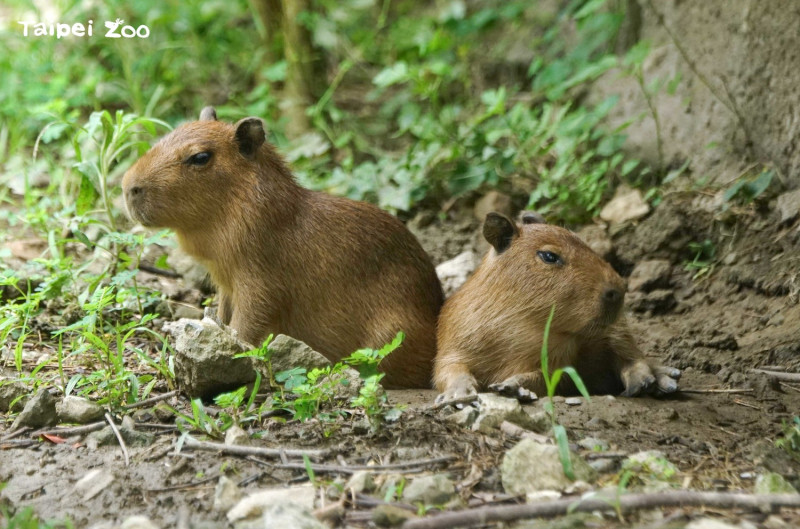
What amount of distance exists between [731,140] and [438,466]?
4.03 meters

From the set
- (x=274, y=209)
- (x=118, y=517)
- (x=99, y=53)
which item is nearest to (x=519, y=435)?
(x=118, y=517)

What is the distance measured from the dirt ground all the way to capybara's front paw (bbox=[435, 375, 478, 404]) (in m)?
0.12

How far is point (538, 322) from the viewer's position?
5.05 metres

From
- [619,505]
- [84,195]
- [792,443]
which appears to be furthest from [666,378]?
[84,195]

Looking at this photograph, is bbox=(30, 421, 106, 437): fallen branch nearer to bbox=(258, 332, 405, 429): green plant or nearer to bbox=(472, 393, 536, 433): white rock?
bbox=(258, 332, 405, 429): green plant

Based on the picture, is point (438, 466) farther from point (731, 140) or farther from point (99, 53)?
point (99, 53)

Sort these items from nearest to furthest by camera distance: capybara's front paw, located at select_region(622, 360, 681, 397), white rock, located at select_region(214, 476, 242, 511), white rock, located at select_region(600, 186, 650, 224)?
white rock, located at select_region(214, 476, 242, 511) < capybara's front paw, located at select_region(622, 360, 681, 397) < white rock, located at select_region(600, 186, 650, 224)

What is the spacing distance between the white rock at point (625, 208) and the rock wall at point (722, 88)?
1.40 feet

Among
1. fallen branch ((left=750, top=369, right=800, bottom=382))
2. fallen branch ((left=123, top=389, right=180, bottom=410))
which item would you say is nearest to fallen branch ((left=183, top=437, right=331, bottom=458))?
fallen branch ((left=123, top=389, right=180, bottom=410))

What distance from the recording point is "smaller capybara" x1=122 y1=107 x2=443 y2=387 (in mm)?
5172

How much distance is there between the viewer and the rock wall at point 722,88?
607 centimetres

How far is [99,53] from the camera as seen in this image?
31.8 feet

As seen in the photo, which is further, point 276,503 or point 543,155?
point 543,155

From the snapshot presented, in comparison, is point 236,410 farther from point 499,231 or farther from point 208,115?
point 208,115
